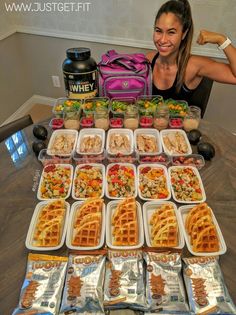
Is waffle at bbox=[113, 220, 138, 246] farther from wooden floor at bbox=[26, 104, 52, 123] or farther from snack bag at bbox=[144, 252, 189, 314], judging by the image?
wooden floor at bbox=[26, 104, 52, 123]

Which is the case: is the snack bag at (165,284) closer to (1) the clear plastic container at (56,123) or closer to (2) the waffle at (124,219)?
(2) the waffle at (124,219)

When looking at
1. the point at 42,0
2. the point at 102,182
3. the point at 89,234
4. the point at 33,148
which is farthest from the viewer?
the point at 42,0

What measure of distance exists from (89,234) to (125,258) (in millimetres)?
162

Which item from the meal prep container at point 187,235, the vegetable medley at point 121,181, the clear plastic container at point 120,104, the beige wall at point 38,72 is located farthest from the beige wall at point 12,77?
the meal prep container at point 187,235

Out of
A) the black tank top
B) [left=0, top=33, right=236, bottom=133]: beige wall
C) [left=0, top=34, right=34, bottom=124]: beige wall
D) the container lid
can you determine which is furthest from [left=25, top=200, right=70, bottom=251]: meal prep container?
[left=0, top=34, right=34, bottom=124]: beige wall

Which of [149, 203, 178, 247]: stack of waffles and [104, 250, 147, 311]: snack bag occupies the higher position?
[149, 203, 178, 247]: stack of waffles

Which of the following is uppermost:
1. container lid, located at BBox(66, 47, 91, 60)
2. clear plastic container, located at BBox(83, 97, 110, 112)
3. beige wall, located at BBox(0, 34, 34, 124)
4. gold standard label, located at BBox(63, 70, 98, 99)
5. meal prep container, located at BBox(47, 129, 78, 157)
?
container lid, located at BBox(66, 47, 91, 60)

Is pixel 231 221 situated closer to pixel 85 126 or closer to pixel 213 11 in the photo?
pixel 85 126

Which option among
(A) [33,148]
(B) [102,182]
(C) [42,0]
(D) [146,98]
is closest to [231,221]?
(B) [102,182]

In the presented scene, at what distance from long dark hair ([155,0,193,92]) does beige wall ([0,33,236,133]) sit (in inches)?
32.9

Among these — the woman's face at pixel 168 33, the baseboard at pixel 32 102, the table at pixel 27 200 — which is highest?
the woman's face at pixel 168 33

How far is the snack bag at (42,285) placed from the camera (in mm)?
784

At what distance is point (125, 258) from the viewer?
89cm

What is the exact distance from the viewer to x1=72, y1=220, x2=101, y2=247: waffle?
946 millimetres
